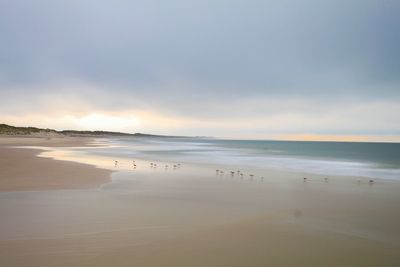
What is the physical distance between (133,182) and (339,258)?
1051 centimetres

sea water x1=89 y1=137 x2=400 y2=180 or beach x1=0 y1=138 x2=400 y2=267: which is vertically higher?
sea water x1=89 y1=137 x2=400 y2=180

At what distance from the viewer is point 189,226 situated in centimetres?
770

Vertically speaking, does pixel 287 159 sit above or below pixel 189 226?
above

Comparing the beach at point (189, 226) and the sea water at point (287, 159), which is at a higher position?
the sea water at point (287, 159)

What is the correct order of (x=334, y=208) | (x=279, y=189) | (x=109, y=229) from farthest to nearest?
(x=279, y=189), (x=334, y=208), (x=109, y=229)

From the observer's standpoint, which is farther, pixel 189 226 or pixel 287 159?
pixel 287 159

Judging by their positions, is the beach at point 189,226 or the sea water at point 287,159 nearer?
the beach at point 189,226

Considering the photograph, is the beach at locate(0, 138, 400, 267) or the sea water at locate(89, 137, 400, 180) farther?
the sea water at locate(89, 137, 400, 180)

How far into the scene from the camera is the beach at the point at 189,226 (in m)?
5.82

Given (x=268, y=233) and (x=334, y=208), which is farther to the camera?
(x=334, y=208)

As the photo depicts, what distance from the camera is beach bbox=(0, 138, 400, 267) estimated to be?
5.82 metres

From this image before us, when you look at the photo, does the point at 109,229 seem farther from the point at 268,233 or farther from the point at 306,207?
the point at 306,207

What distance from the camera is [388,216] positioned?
935cm

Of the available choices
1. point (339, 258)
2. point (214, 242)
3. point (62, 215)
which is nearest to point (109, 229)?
point (62, 215)
